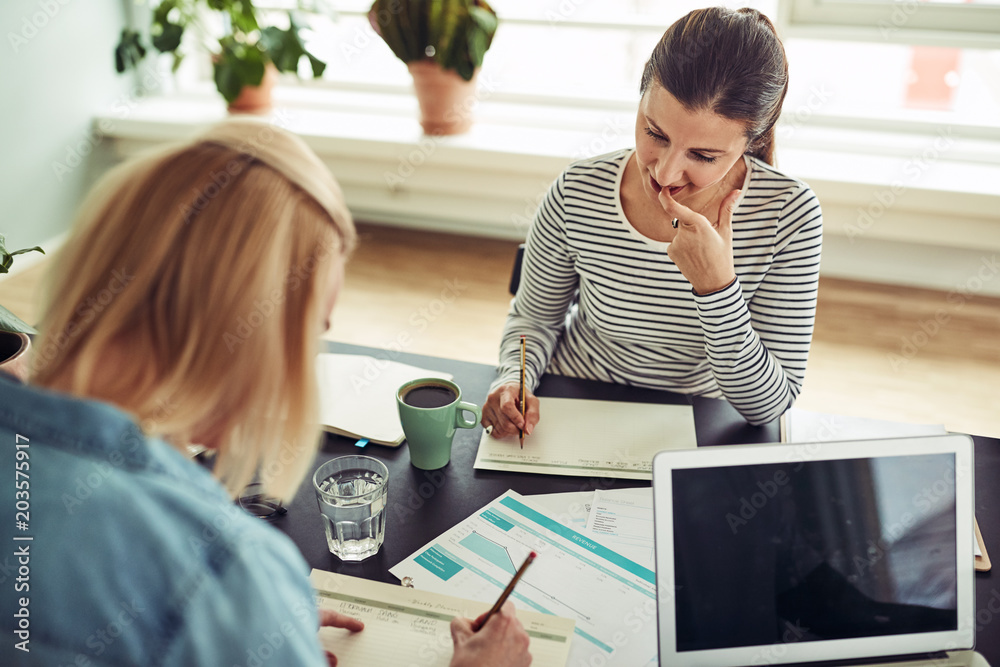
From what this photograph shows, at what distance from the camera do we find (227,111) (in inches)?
137

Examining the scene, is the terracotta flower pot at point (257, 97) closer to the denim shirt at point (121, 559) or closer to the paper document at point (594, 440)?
→ the paper document at point (594, 440)

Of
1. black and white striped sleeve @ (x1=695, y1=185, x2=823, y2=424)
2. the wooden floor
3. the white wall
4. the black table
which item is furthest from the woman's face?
the white wall

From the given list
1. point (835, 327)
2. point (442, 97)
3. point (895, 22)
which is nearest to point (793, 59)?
point (895, 22)

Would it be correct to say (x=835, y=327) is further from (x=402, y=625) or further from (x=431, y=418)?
→ (x=402, y=625)

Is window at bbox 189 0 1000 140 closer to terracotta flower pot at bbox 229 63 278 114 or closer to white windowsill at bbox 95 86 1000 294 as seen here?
white windowsill at bbox 95 86 1000 294

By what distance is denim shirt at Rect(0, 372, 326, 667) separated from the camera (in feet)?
1.67

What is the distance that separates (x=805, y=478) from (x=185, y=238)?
22.3 inches

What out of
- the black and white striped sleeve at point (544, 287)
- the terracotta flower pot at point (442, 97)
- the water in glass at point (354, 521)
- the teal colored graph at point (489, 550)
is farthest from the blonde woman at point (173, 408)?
the terracotta flower pot at point (442, 97)

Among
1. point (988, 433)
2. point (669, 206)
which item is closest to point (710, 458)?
point (669, 206)

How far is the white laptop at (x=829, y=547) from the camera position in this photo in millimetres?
707

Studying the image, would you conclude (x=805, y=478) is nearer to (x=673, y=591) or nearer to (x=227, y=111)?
(x=673, y=591)

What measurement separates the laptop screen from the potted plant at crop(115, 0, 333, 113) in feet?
8.97

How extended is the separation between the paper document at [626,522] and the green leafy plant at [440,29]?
2.29 m

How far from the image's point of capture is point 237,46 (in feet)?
10.4
